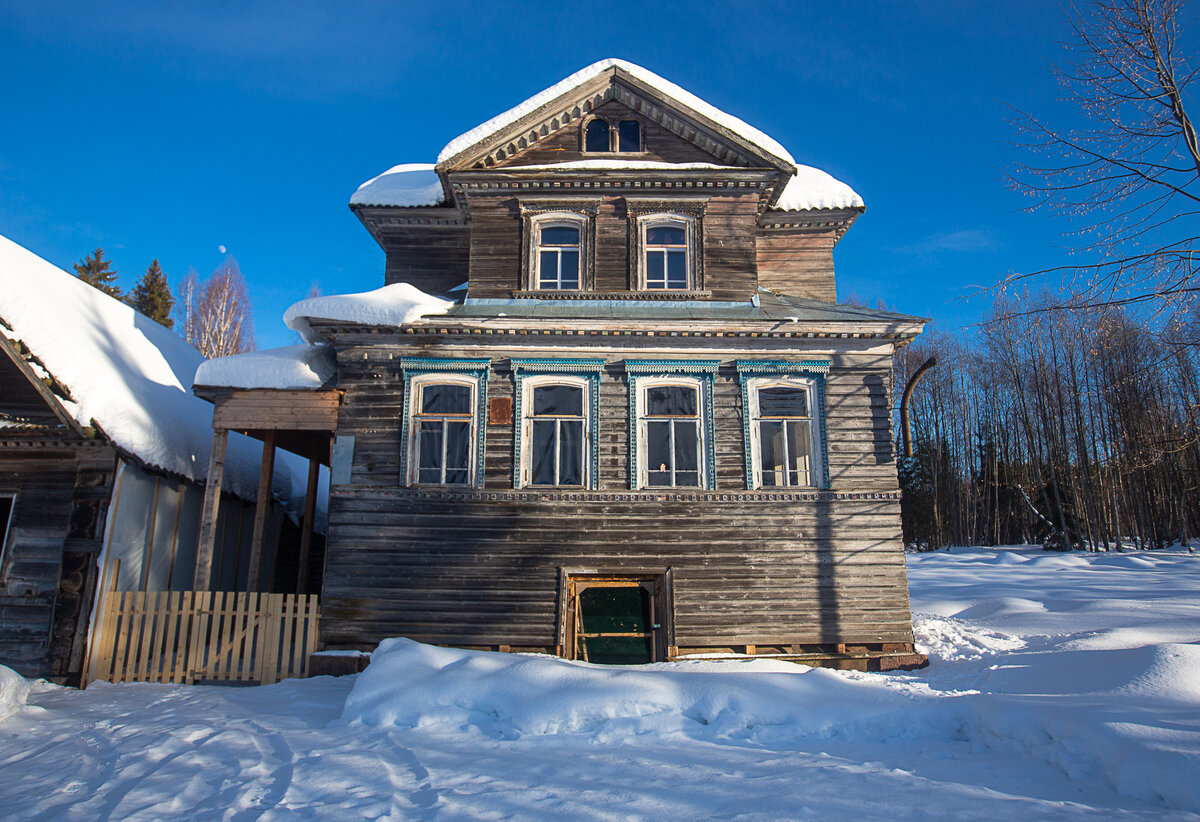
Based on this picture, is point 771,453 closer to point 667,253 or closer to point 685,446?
point 685,446

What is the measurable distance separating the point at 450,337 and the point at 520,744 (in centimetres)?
704

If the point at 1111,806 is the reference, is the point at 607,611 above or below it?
above

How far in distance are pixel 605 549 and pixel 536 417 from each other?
96.9 inches

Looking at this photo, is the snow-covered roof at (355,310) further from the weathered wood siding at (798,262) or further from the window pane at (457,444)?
the weathered wood siding at (798,262)

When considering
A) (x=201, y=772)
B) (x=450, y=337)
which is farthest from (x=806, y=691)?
(x=450, y=337)

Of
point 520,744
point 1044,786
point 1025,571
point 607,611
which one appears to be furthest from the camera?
point 1025,571

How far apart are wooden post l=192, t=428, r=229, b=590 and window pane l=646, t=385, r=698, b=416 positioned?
7165 mm

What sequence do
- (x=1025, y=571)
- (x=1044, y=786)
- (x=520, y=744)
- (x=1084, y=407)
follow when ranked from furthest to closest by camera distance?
(x=1084, y=407)
(x=1025, y=571)
(x=520, y=744)
(x=1044, y=786)

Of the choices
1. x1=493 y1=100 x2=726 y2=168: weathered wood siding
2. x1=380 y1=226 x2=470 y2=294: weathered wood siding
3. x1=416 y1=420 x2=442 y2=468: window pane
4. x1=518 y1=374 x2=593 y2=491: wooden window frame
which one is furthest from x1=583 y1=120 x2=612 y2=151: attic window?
x1=416 y1=420 x2=442 y2=468: window pane

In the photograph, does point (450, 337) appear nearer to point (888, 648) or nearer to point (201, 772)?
point (201, 772)

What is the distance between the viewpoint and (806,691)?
7.68 meters

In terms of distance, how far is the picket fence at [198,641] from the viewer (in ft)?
34.8

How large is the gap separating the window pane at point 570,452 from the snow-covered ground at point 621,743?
11.5 ft

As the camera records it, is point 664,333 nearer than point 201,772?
No
